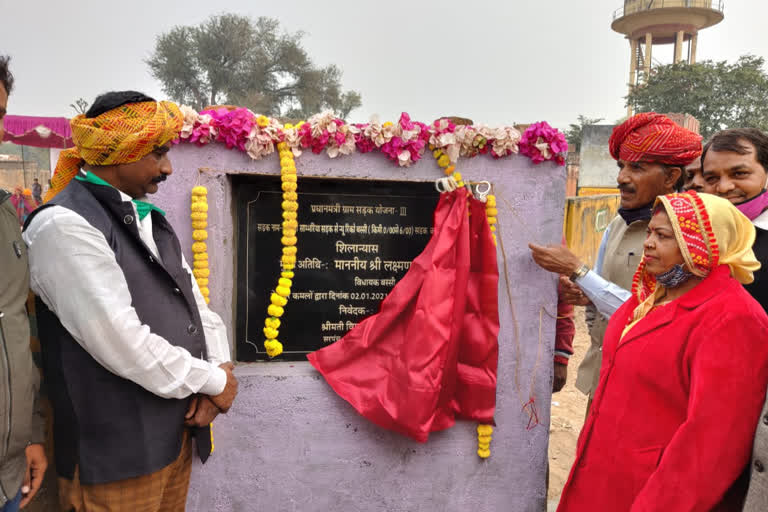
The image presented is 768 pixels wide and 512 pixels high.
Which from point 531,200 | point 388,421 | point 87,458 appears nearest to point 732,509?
point 388,421

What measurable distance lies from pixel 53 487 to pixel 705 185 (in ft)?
9.86

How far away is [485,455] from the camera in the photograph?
271cm

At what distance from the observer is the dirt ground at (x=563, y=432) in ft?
12.8

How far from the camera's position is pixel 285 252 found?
2.48 metres

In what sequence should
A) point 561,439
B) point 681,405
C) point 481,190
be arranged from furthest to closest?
point 561,439 < point 481,190 < point 681,405

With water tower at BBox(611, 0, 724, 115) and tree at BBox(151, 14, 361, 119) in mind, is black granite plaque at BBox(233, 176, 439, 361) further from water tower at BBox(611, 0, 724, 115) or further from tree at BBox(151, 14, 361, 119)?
water tower at BBox(611, 0, 724, 115)

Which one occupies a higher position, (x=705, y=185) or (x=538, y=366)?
(x=705, y=185)

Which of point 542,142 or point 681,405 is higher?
point 542,142

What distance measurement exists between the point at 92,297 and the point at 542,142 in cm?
213

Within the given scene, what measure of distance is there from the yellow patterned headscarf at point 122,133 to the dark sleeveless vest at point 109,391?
12cm

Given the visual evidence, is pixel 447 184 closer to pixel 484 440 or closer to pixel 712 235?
pixel 712 235

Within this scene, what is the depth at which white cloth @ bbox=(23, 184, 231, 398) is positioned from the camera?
1.47 meters

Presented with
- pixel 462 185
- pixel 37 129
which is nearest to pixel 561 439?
pixel 462 185

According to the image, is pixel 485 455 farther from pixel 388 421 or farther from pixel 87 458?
pixel 87 458
